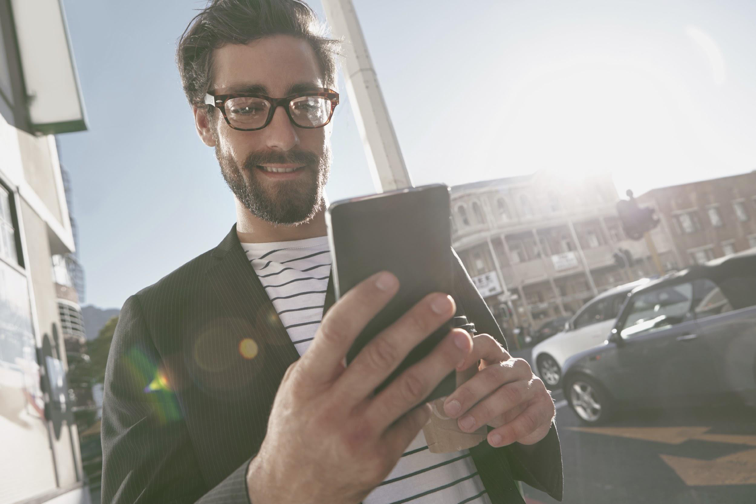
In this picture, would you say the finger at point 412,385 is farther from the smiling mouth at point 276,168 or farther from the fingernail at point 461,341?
the smiling mouth at point 276,168

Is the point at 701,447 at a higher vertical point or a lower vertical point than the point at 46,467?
lower

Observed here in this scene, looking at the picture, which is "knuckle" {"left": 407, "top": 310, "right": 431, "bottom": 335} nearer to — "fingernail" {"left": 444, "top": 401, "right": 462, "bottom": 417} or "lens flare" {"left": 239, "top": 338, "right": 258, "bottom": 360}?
"fingernail" {"left": 444, "top": 401, "right": 462, "bottom": 417}

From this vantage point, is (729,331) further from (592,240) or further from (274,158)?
(592,240)

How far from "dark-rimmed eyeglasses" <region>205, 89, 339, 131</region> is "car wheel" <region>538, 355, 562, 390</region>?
9.43 m

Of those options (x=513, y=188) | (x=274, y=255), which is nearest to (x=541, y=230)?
(x=513, y=188)

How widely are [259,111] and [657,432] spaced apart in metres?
6.31

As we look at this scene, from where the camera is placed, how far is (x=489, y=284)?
34.0 metres

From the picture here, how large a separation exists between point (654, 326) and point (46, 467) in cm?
1009

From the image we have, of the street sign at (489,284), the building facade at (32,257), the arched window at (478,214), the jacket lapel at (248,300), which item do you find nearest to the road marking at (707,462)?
the jacket lapel at (248,300)

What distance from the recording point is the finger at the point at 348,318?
2.12 ft

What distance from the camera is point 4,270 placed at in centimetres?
828

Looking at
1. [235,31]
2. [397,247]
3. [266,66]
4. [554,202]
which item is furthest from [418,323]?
[554,202]

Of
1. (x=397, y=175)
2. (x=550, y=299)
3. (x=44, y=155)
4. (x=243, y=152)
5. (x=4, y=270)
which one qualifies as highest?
(x=44, y=155)

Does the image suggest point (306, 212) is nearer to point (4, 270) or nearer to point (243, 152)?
point (243, 152)
